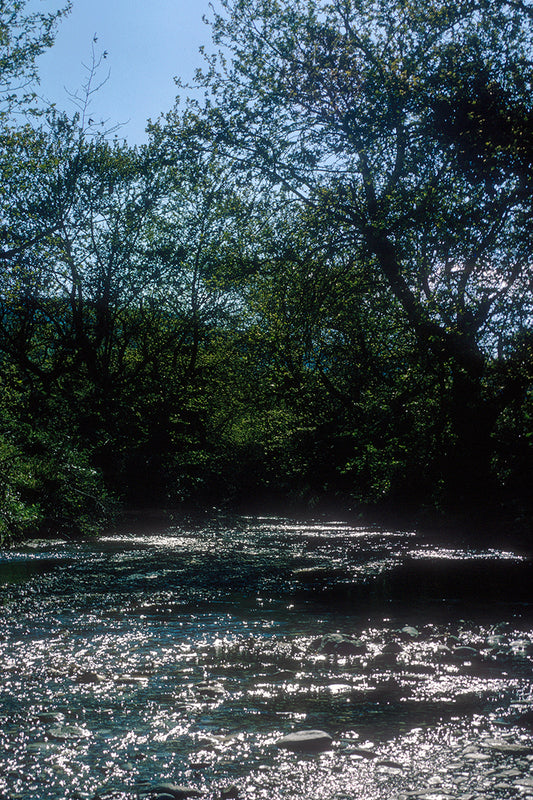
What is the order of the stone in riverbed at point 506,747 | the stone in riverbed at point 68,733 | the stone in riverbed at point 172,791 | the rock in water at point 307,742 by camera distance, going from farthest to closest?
the stone in riverbed at point 68,733 < the rock in water at point 307,742 < the stone in riverbed at point 506,747 < the stone in riverbed at point 172,791

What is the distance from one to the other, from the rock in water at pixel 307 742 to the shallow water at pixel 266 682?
0.19 feet

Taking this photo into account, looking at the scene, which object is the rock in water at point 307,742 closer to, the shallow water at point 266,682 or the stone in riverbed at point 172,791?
the shallow water at point 266,682

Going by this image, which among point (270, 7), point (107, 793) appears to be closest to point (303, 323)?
point (270, 7)

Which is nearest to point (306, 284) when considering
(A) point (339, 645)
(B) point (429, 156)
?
(B) point (429, 156)

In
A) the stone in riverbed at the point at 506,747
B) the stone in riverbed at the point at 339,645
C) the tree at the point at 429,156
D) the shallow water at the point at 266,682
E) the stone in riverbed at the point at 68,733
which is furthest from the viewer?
the tree at the point at 429,156

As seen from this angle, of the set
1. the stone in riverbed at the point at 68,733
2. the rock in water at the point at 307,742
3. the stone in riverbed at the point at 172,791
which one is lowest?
the stone in riverbed at the point at 68,733

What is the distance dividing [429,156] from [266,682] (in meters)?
15.4

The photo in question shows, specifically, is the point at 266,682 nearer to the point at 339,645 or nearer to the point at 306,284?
the point at 339,645

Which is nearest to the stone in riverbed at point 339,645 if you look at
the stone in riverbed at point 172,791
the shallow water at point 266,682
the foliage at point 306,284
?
the shallow water at point 266,682

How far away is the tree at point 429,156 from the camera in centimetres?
1547

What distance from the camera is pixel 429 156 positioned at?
17.4m

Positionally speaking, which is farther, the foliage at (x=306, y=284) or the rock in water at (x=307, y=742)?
the foliage at (x=306, y=284)

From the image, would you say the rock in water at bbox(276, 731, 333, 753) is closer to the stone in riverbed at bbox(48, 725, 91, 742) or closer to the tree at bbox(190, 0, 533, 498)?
the stone in riverbed at bbox(48, 725, 91, 742)

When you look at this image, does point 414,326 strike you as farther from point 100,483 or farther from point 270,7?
Result: point 270,7
